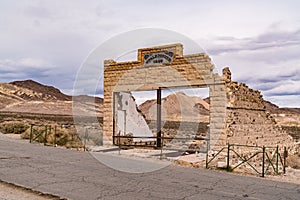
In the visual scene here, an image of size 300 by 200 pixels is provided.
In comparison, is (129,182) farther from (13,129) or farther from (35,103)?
(35,103)

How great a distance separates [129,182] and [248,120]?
31.5ft

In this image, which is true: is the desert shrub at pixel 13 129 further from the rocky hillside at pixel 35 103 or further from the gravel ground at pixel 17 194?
the rocky hillside at pixel 35 103

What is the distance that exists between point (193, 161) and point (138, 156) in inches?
115

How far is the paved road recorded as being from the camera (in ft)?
29.2

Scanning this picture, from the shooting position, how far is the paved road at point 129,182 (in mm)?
8898

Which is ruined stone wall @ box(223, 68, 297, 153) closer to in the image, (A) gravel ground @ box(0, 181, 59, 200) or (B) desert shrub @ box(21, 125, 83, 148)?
(B) desert shrub @ box(21, 125, 83, 148)

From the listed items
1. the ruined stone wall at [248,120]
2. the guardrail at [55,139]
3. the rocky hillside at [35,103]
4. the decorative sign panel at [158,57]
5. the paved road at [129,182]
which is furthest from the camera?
the rocky hillside at [35,103]

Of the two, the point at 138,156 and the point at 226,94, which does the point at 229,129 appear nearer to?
the point at 226,94

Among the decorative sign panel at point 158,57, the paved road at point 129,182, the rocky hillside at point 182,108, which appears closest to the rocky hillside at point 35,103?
the rocky hillside at point 182,108

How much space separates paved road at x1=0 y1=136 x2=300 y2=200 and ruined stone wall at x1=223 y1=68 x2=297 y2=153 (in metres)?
4.37

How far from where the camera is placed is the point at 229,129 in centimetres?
1653

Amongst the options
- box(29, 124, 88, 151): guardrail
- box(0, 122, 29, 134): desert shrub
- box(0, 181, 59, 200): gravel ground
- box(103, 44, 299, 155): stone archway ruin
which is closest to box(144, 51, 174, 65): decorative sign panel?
box(103, 44, 299, 155): stone archway ruin

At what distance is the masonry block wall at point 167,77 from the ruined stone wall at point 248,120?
43cm

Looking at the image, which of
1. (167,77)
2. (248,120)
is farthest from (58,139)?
(248,120)
